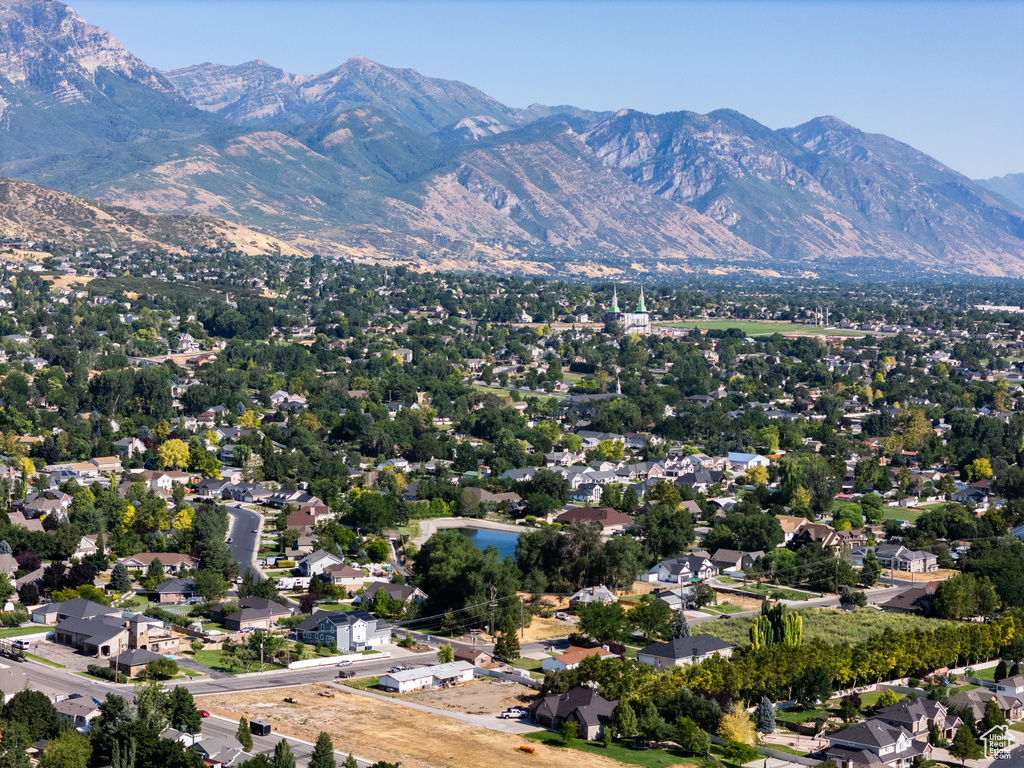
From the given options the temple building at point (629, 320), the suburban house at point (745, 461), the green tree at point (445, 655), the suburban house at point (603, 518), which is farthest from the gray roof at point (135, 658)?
the temple building at point (629, 320)

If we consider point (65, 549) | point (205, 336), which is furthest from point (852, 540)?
point (205, 336)

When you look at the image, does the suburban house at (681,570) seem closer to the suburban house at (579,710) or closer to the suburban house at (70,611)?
the suburban house at (579,710)

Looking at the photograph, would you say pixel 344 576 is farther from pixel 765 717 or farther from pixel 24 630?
pixel 765 717

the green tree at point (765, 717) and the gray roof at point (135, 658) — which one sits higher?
the gray roof at point (135, 658)

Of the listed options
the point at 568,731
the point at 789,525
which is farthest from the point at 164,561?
the point at 789,525

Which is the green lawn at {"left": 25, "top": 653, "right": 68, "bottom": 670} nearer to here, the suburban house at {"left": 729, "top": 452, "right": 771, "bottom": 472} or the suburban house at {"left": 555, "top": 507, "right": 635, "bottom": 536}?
the suburban house at {"left": 555, "top": 507, "right": 635, "bottom": 536}

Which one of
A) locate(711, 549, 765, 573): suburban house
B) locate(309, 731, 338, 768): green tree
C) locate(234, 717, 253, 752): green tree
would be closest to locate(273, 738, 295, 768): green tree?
locate(309, 731, 338, 768): green tree

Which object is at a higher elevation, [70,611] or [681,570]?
[681,570]
